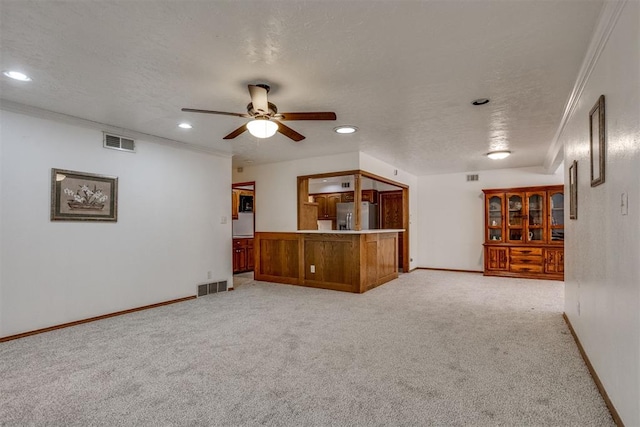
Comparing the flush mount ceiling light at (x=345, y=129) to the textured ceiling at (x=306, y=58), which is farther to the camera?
the flush mount ceiling light at (x=345, y=129)

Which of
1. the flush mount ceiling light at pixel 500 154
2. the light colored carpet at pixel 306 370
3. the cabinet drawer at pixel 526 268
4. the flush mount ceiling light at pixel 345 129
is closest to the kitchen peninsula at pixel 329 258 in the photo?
the light colored carpet at pixel 306 370

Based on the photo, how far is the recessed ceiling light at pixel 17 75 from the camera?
2.61 meters

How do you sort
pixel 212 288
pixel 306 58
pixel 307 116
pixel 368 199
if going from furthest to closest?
1. pixel 368 199
2. pixel 212 288
3. pixel 307 116
4. pixel 306 58

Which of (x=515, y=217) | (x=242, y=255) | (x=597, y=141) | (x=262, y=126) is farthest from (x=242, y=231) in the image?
(x=597, y=141)

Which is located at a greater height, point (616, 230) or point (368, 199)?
point (368, 199)

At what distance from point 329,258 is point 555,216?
4.53 metres

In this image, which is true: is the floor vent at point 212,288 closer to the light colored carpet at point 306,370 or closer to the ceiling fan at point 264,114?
the light colored carpet at point 306,370

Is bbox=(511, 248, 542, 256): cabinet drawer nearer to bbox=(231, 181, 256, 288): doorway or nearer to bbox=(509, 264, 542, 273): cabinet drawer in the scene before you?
bbox=(509, 264, 542, 273): cabinet drawer

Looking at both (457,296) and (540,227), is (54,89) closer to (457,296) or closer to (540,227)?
(457,296)

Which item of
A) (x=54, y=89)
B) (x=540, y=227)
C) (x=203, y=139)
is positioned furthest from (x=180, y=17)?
(x=540, y=227)

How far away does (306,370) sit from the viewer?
8.14 ft

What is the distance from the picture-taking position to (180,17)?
1.92 m

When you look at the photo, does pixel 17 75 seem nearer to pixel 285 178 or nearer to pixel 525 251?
pixel 285 178

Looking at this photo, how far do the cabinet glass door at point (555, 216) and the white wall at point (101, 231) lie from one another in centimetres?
601
